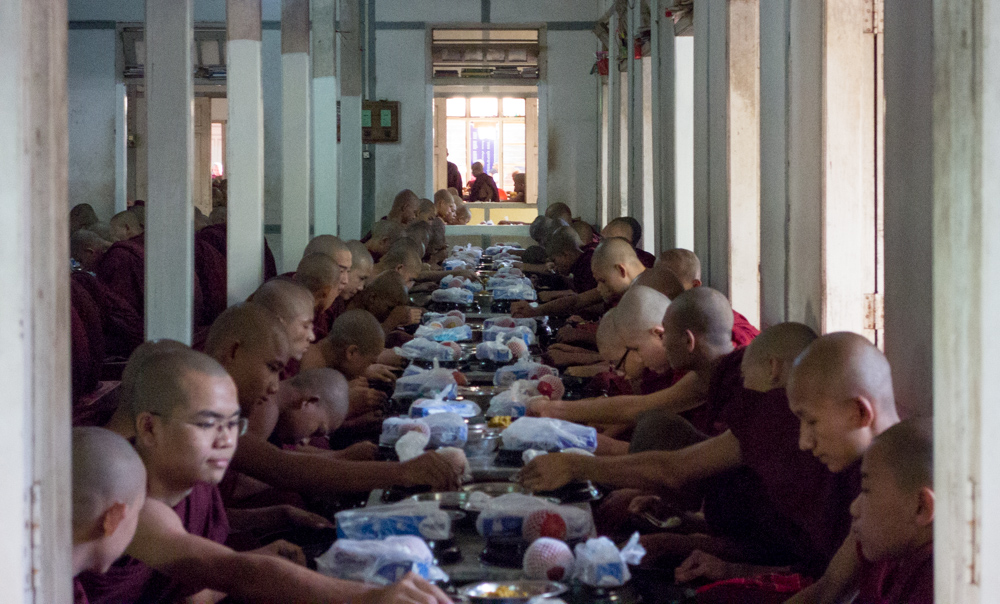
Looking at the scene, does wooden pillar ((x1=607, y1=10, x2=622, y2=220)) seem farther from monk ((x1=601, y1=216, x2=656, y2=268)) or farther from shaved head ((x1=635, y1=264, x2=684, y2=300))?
shaved head ((x1=635, y1=264, x2=684, y2=300))

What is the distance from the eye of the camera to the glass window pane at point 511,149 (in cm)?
2266

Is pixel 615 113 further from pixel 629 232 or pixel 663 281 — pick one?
pixel 663 281

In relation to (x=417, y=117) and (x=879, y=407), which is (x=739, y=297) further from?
(x=417, y=117)

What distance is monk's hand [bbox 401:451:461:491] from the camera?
11.0 feet

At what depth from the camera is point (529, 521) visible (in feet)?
9.20

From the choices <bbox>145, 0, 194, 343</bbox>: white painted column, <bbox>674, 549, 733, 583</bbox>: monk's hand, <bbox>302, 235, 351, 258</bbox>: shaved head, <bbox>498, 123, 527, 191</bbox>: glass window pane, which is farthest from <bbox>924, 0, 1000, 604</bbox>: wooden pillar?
<bbox>498, 123, 527, 191</bbox>: glass window pane

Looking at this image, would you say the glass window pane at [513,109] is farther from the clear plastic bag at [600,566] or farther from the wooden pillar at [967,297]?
the wooden pillar at [967,297]

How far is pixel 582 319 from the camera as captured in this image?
25.9 ft

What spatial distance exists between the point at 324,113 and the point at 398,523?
7.57m

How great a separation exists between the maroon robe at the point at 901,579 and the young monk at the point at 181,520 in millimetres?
1103

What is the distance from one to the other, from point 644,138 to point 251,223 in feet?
16.2

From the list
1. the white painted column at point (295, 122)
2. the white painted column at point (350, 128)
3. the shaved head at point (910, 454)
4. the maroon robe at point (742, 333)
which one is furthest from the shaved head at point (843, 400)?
the white painted column at point (350, 128)

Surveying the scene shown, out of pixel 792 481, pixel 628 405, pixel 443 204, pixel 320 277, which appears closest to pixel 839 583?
pixel 792 481

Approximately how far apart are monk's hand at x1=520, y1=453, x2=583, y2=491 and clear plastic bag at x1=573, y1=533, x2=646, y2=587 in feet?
2.48
